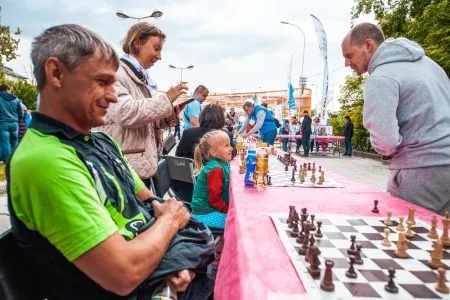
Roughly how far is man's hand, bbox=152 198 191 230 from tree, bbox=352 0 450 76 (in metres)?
12.5

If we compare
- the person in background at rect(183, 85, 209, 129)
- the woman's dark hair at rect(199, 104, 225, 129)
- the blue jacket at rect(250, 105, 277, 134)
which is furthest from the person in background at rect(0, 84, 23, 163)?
the blue jacket at rect(250, 105, 277, 134)

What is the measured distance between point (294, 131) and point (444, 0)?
33.4ft

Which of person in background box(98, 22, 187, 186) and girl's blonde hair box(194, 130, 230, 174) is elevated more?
person in background box(98, 22, 187, 186)

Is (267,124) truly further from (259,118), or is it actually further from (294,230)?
(294,230)

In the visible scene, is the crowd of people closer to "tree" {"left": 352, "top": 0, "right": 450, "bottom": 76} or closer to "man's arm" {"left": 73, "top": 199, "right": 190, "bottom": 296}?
"man's arm" {"left": 73, "top": 199, "right": 190, "bottom": 296}

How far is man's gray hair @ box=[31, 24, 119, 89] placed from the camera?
1236 mm

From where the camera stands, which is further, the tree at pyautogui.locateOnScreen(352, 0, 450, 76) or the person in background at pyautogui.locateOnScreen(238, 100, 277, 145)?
the tree at pyautogui.locateOnScreen(352, 0, 450, 76)

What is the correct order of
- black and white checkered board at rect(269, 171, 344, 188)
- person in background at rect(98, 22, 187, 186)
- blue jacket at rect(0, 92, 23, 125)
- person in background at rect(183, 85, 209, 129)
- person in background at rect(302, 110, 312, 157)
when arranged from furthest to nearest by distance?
person in background at rect(302, 110, 312, 157)
blue jacket at rect(0, 92, 23, 125)
person in background at rect(183, 85, 209, 129)
black and white checkered board at rect(269, 171, 344, 188)
person in background at rect(98, 22, 187, 186)

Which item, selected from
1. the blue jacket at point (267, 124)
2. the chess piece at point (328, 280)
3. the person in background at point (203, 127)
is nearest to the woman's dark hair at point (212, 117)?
the person in background at point (203, 127)

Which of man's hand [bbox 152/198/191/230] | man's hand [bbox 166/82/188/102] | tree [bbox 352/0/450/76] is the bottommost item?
man's hand [bbox 152/198/191/230]

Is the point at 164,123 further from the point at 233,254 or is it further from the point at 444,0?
the point at 444,0

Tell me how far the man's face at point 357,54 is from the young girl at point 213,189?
1.25 metres

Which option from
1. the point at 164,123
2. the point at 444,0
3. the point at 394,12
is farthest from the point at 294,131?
the point at 164,123

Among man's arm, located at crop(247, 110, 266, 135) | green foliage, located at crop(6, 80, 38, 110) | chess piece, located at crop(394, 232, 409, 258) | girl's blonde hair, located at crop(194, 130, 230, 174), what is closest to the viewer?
chess piece, located at crop(394, 232, 409, 258)
